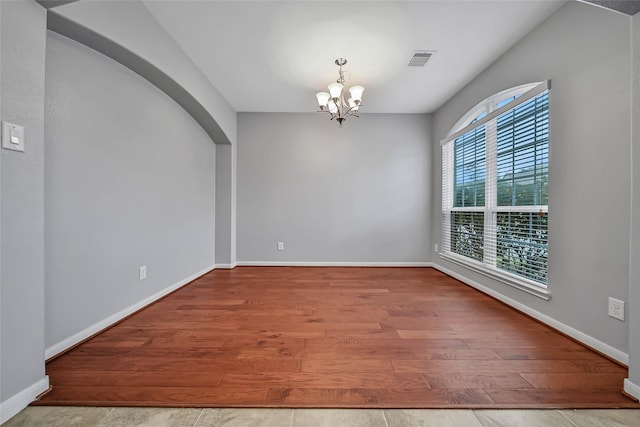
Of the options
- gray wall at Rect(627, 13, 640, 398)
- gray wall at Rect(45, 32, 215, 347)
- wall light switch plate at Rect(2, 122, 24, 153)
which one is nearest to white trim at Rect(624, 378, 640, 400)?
gray wall at Rect(627, 13, 640, 398)

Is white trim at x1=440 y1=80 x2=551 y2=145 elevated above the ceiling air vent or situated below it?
below

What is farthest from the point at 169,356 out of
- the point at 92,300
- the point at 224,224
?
the point at 224,224

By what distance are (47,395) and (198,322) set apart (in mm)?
975

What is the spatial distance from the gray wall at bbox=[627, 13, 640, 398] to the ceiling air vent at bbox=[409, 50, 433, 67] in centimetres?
160

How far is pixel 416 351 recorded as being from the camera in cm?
178

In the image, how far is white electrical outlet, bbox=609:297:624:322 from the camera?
5.43ft

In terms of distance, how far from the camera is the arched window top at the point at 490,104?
102 inches

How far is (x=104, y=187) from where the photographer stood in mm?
2068

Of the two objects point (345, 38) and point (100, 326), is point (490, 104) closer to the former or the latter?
point (345, 38)

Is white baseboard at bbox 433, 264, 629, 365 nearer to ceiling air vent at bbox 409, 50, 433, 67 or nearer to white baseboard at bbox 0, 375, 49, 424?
ceiling air vent at bbox 409, 50, 433, 67

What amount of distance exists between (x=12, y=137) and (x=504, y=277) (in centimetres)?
379

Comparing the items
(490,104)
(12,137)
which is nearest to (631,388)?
(490,104)

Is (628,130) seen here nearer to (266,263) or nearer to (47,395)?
(47,395)

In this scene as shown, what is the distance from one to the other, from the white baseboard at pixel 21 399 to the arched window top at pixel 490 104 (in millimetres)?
4100
